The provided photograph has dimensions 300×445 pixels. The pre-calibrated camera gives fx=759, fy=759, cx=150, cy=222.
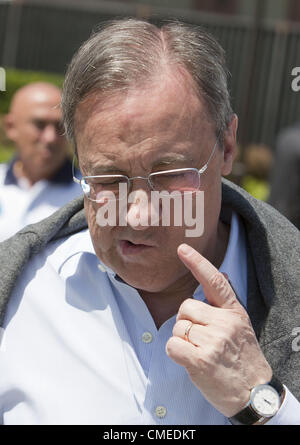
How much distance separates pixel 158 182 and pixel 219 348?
44 cm

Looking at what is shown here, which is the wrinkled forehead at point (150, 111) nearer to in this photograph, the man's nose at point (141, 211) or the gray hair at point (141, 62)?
the gray hair at point (141, 62)

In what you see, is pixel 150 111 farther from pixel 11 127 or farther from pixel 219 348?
pixel 11 127

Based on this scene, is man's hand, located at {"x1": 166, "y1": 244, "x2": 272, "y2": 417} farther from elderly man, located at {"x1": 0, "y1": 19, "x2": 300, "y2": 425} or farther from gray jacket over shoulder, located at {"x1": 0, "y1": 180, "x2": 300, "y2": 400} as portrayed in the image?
gray jacket over shoulder, located at {"x1": 0, "y1": 180, "x2": 300, "y2": 400}

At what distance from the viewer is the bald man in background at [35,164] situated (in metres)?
5.05

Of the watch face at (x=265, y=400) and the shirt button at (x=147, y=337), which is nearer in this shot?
the watch face at (x=265, y=400)

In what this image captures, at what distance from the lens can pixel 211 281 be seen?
1.71m

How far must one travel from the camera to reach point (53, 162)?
5.43m

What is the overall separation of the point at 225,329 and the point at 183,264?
0.29m

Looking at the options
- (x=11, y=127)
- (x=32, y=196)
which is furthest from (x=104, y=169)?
(x=11, y=127)

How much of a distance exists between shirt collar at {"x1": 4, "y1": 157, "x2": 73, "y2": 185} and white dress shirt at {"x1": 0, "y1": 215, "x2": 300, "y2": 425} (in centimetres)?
312

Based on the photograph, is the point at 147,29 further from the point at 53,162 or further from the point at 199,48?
the point at 53,162

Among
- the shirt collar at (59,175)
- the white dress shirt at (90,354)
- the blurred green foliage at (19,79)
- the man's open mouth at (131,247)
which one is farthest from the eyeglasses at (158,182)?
the blurred green foliage at (19,79)

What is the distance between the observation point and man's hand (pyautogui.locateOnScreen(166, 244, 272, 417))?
1627 mm

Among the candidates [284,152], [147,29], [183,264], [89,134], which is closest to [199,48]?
[147,29]
